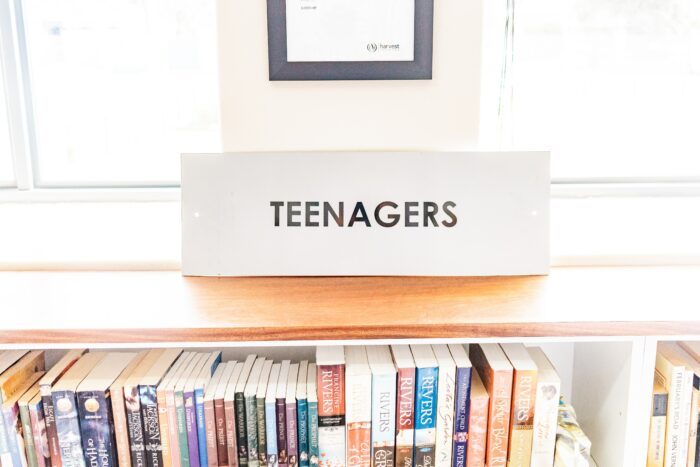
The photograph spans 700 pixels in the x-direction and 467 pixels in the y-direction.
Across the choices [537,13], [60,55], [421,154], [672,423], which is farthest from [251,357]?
[537,13]

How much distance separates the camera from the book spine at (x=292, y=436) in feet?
3.59

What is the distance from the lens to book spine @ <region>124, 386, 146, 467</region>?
1.08 meters

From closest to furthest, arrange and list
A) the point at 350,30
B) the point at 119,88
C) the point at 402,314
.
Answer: the point at 402,314 < the point at 350,30 < the point at 119,88

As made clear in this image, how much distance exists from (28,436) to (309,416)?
0.54 metres

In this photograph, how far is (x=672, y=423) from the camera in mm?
1084

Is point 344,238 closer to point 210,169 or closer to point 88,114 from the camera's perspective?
point 210,169

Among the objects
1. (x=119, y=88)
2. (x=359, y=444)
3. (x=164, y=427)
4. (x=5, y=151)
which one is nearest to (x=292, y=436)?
(x=359, y=444)

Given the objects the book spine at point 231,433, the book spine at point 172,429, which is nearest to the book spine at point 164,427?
the book spine at point 172,429

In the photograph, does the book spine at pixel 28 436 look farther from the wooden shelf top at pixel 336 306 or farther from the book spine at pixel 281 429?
the book spine at pixel 281 429

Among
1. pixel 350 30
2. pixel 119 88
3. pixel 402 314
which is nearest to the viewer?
pixel 402 314

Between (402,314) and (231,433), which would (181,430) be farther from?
(402,314)

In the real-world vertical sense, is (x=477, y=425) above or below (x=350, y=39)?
below

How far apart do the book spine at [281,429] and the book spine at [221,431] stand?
10cm

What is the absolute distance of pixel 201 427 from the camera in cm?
110
